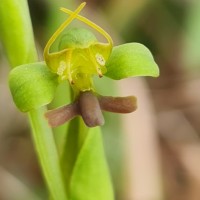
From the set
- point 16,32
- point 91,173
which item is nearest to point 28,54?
point 16,32

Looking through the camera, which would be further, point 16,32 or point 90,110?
point 16,32

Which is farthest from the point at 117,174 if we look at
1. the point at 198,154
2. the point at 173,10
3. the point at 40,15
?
the point at 173,10

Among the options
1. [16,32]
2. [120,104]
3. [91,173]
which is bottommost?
[91,173]

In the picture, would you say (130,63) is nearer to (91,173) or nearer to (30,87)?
(30,87)

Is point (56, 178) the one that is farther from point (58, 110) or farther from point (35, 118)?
point (58, 110)

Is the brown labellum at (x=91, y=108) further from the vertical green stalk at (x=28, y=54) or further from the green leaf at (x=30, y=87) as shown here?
the vertical green stalk at (x=28, y=54)

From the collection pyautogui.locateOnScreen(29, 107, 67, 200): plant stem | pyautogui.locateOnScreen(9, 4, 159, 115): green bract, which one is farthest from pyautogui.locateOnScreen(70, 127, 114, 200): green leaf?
pyautogui.locateOnScreen(9, 4, 159, 115): green bract
